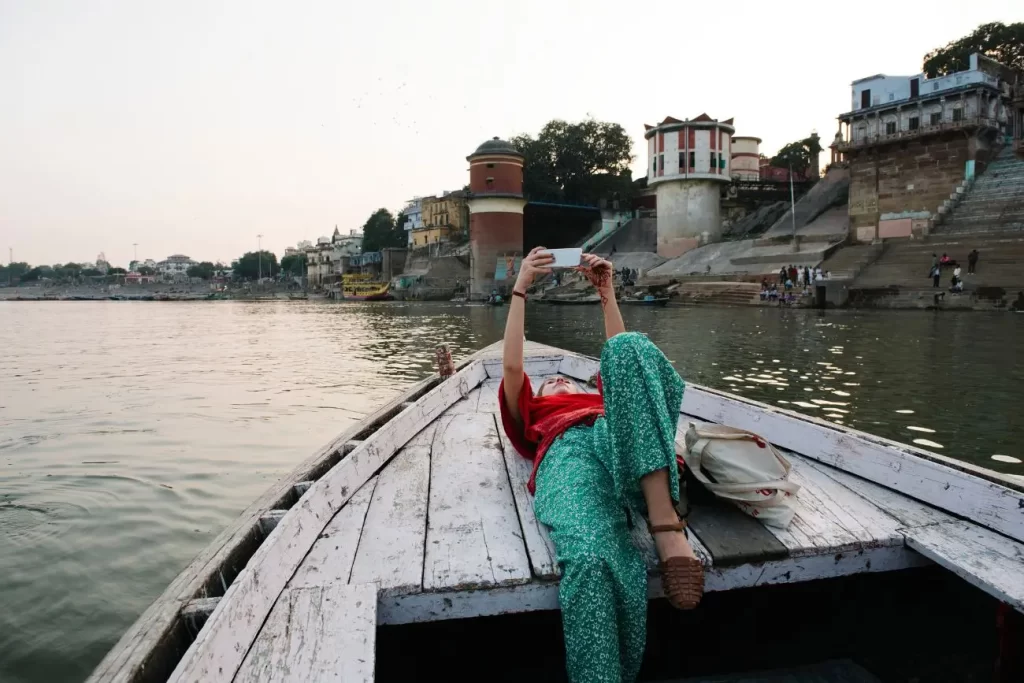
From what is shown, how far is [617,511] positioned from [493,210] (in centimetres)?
4619

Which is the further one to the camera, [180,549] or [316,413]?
[316,413]

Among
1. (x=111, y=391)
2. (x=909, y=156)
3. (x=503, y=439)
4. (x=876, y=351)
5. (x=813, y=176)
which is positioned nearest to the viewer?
(x=503, y=439)

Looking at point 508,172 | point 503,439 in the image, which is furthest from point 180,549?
point 508,172

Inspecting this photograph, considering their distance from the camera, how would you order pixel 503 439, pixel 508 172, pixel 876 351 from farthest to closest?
pixel 508 172 → pixel 876 351 → pixel 503 439

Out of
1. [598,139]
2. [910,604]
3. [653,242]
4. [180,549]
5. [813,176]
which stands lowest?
[180,549]

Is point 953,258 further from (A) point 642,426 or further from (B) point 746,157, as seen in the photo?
(B) point 746,157

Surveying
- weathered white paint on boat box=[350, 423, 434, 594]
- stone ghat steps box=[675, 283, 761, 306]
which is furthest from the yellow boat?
weathered white paint on boat box=[350, 423, 434, 594]

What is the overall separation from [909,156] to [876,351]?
976 inches

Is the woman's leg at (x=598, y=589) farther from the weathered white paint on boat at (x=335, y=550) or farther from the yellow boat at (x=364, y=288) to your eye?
the yellow boat at (x=364, y=288)

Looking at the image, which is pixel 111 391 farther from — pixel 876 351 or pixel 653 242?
pixel 653 242

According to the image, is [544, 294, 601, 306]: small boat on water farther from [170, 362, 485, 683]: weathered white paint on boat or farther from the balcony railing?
[170, 362, 485, 683]: weathered white paint on boat

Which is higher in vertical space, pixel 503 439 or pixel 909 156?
pixel 909 156

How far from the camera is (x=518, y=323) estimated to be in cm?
256

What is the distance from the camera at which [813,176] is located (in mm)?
50500
